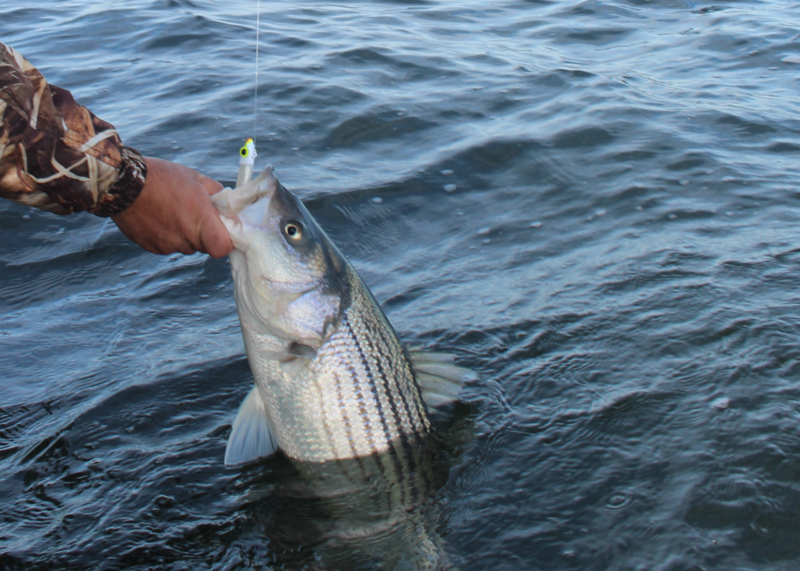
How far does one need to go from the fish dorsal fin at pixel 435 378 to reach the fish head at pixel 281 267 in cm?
47

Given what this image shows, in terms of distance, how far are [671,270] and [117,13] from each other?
9.97 metres

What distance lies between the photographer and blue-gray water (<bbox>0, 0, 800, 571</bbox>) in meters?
3.05

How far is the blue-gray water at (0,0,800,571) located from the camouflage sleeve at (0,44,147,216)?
130 centimetres

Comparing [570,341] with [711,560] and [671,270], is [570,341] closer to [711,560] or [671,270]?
[671,270]

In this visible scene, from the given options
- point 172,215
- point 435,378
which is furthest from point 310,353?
point 172,215

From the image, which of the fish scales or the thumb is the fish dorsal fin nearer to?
the fish scales

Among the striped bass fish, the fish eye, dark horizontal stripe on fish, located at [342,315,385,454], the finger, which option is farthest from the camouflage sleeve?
dark horizontal stripe on fish, located at [342,315,385,454]

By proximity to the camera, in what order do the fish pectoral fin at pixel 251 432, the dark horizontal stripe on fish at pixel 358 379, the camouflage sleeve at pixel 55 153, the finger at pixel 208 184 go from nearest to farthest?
the camouflage sleeve at pixel 55 153, the finger at pixel 208 184, the dark horizontal stripe on fish at pixel 358 379, the fish pectoral fin at pixel 251 432

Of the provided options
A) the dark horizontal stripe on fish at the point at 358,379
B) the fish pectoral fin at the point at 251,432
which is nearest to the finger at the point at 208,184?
the dark horizontal stripe on fish at the point at 358,379

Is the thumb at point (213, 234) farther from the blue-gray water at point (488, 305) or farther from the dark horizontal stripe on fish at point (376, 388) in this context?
the blue-gray water at point (488, 305)

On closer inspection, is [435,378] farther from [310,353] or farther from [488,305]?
[488,305]

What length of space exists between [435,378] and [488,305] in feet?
4.40

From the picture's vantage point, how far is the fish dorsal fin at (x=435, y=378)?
11.0ft

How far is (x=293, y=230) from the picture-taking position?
3010 millimetres
